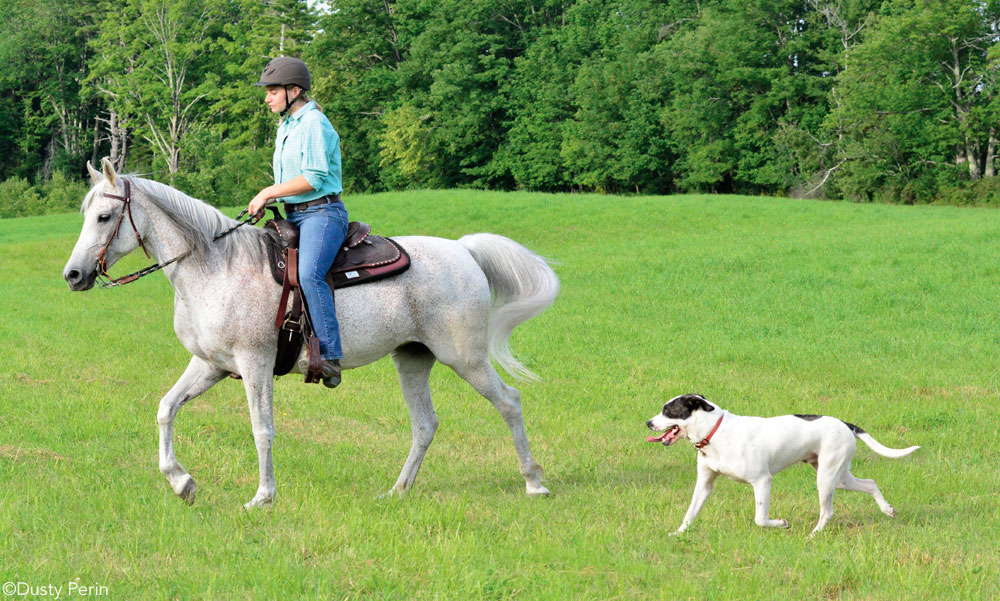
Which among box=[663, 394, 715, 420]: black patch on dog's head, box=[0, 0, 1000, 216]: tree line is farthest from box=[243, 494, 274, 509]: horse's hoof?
box=[0, 0, 1000, 216]: tree line

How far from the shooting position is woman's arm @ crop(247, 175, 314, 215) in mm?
6879

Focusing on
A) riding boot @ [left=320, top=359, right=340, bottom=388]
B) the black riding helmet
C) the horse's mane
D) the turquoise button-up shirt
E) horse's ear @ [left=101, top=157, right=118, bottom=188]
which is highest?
the black riding helmet

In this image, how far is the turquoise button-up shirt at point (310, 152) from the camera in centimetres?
703

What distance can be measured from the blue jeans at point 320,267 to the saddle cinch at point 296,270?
7cm

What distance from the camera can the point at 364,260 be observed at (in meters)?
7.36

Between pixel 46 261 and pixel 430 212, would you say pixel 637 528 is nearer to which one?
pixel 46 261

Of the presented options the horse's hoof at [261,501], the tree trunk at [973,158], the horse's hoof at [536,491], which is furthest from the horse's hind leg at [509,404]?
the tree trunk at [973,158]

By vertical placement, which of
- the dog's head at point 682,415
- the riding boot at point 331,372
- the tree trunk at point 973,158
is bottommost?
the tree trunk at point 973,158

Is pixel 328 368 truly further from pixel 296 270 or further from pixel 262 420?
pixel 296 270

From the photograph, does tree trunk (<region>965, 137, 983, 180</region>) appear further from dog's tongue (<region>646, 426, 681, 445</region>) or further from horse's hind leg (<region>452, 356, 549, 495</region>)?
dog's tongue (<region>646, 426, 681, 445</region>)

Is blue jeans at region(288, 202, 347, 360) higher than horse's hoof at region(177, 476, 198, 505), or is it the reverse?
blue jeans at region(288, 202, 347, 360)

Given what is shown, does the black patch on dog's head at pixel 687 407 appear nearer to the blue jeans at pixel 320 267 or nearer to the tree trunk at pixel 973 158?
the blue jeans at pixel 320 267

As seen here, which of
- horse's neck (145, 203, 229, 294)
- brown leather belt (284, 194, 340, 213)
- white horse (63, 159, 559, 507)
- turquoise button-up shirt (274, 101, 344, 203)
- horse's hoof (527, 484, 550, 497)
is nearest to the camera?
white horse (63, 159, 559, 507)

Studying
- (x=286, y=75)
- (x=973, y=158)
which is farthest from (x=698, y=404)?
(x=973, y=158)
